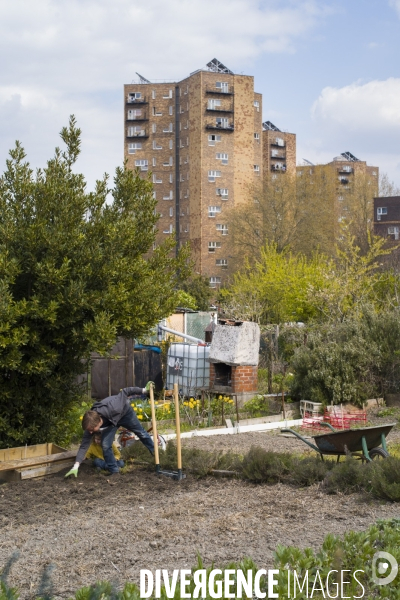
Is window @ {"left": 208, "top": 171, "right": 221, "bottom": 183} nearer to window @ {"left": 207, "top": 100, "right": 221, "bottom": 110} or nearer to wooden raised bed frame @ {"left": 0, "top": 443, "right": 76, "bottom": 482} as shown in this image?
window @ {"left": 207, "top": 100, "right": 221, "bottom": 110}

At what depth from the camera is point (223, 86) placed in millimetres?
71375

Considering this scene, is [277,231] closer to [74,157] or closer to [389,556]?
[74,157]

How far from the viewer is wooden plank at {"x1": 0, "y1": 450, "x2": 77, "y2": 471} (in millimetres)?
9237

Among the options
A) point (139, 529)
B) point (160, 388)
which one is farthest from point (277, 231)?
point (139, 529)

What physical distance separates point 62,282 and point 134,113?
6966cm

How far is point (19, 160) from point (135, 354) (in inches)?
297

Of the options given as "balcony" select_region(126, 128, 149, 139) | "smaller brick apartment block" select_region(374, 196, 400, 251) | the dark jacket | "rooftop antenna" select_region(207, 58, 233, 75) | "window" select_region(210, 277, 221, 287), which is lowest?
the dark jacket

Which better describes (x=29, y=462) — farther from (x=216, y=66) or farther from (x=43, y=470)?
(x=216, y=66)

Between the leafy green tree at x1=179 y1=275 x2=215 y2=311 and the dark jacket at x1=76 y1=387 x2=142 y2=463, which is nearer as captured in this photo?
the dark jacket at x1=76 y1=387 x2=142 y2=463

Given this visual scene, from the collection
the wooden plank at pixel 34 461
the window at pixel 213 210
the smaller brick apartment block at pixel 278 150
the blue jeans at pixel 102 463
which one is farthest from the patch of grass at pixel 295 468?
the smaller brick apartment block at pixel 278 150

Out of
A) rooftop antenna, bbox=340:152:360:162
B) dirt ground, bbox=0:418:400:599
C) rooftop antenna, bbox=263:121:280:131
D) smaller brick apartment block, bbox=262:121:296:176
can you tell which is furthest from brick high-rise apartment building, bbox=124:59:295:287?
dirt ground, bbox=0:418:400:599

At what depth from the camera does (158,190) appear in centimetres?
7525

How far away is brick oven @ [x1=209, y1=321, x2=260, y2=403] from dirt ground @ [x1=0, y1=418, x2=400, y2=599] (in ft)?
22.2

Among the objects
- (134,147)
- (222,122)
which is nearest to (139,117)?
(134,147)
